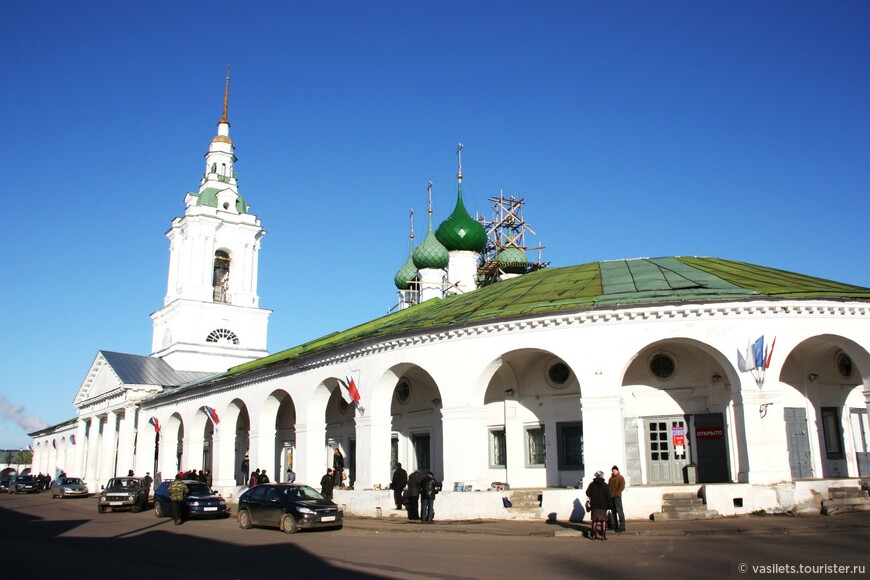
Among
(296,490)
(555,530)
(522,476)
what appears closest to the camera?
(555,530)

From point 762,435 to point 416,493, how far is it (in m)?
8.63

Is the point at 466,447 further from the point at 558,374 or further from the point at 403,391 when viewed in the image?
the point at 403,391

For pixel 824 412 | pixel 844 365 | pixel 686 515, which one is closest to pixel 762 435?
pixel 686 515

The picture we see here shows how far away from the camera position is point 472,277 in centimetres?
3969

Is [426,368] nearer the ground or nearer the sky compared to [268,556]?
nearer the sky

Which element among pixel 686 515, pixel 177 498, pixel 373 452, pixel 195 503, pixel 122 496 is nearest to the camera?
pixel 686 515

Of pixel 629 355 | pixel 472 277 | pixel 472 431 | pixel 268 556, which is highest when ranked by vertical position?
pixel 472 277

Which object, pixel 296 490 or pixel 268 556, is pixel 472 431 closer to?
pixel 296 490

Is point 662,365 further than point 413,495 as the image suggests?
Yes

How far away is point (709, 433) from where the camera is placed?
20469 millimetres

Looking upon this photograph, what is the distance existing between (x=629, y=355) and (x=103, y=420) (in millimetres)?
39766

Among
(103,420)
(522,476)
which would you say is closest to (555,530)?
(522,476)

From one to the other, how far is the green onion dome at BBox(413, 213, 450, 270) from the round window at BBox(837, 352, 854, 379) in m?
23.2

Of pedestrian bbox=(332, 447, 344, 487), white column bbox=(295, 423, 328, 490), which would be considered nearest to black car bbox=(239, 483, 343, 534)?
pedestrian bbox=(332, 447, 344, 487)
